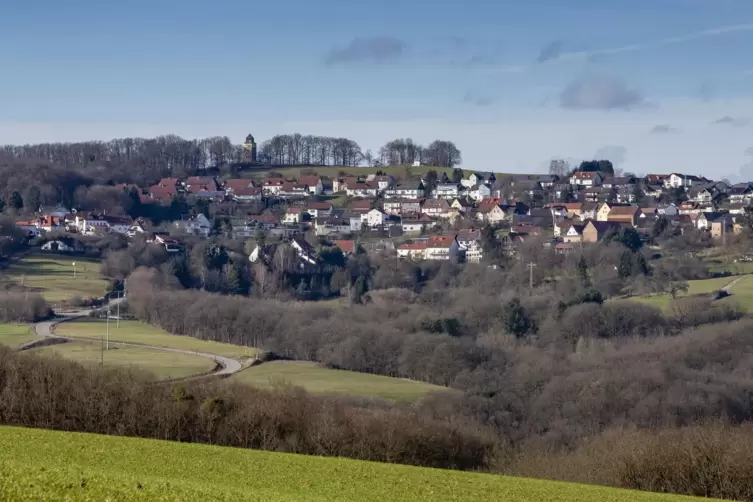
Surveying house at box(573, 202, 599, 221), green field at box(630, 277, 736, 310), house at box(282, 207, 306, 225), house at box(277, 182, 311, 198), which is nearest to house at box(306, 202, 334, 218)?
house at box(282, 207, 306, 225)

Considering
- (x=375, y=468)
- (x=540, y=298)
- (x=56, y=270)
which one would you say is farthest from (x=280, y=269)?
(x=375, y=468)

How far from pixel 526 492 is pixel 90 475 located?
593 cm

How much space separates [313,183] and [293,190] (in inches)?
100.0

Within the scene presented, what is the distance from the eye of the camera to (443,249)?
79.2m

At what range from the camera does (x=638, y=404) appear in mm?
34250

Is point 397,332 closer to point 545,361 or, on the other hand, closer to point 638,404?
point 545,361

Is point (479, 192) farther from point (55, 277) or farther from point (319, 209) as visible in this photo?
point (55, 277)

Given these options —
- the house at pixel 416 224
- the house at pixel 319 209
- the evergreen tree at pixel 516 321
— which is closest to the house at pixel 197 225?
the house at pixel 319 209

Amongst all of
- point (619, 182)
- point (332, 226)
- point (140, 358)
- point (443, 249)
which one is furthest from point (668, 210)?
point (140, 358)

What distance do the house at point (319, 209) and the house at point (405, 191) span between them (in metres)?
7.38

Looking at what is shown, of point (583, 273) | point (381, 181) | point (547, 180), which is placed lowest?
point (583, 273)

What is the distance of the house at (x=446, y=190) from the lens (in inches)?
4195

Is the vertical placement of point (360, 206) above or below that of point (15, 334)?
above

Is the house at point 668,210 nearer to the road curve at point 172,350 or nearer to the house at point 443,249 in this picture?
the house at point 443,249
